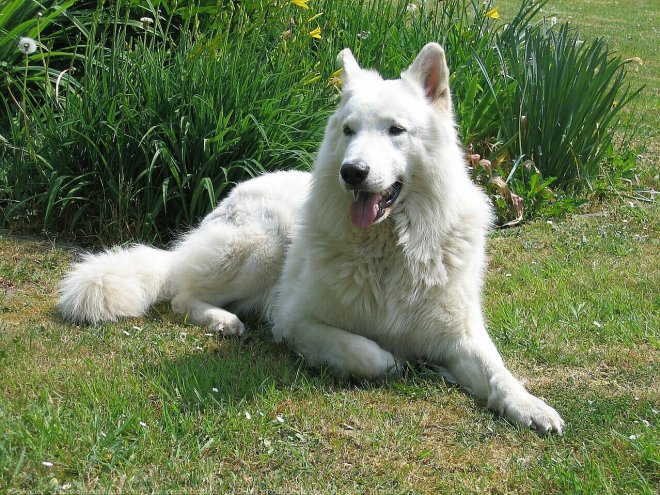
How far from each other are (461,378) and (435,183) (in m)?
0.96

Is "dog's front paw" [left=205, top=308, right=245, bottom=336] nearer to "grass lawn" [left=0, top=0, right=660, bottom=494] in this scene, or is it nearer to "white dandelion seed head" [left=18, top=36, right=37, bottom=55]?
"grass lawn" [left=0, top=0, right=660, bottom=494]

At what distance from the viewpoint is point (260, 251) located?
488cm

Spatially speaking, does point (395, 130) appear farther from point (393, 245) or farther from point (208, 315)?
point (208, 315)

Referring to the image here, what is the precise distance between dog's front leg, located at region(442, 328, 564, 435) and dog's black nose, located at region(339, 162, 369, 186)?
3.15 ft

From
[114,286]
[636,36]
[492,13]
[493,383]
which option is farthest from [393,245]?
[636,36]

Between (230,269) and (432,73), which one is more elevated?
(432,73)

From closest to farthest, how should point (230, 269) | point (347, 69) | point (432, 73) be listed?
point (432, 73), point (347, 69), point (230, 269)

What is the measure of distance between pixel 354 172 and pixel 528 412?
1.30 meters

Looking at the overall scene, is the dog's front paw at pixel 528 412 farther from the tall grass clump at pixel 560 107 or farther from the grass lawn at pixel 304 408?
the tall grass clump at pixel 560 107

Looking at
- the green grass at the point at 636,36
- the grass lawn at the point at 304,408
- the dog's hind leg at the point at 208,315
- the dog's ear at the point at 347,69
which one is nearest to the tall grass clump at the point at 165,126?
the grass lawn at the point at 304,408

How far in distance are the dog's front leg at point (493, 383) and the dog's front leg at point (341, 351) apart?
315 millimetres

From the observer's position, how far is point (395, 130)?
3984 millimetres

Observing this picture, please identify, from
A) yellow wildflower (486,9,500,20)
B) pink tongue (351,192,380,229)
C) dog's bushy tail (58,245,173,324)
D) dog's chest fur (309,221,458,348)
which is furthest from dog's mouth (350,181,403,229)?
yellow wildflower (486,9,500,20)

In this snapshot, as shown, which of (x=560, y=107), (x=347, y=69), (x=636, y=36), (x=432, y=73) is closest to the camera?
(x=432, y=73)
